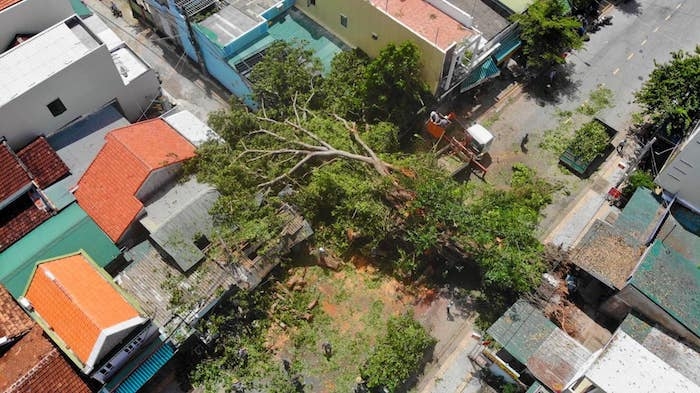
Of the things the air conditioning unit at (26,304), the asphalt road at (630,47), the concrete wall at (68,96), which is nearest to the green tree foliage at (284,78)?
the concrete wall at (68,96)

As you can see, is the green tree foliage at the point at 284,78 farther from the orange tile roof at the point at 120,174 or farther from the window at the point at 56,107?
the window at the point at 56,107

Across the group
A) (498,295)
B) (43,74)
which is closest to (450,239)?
(498,295)

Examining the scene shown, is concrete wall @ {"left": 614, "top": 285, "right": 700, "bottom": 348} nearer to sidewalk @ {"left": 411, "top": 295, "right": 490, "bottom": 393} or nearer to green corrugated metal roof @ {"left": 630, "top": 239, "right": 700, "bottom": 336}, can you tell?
green corrugated metal roof @ {"left": 630, "top": 239, "right": 700, "bottom": 336}

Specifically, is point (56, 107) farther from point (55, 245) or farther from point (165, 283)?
point (165, 283)

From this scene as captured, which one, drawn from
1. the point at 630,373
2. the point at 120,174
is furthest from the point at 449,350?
the point at 120,174

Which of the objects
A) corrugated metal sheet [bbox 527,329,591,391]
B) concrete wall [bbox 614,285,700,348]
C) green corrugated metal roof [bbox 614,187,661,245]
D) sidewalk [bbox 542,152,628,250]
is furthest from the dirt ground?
green corrugated metal roof [bbox 614,187,661,245]
